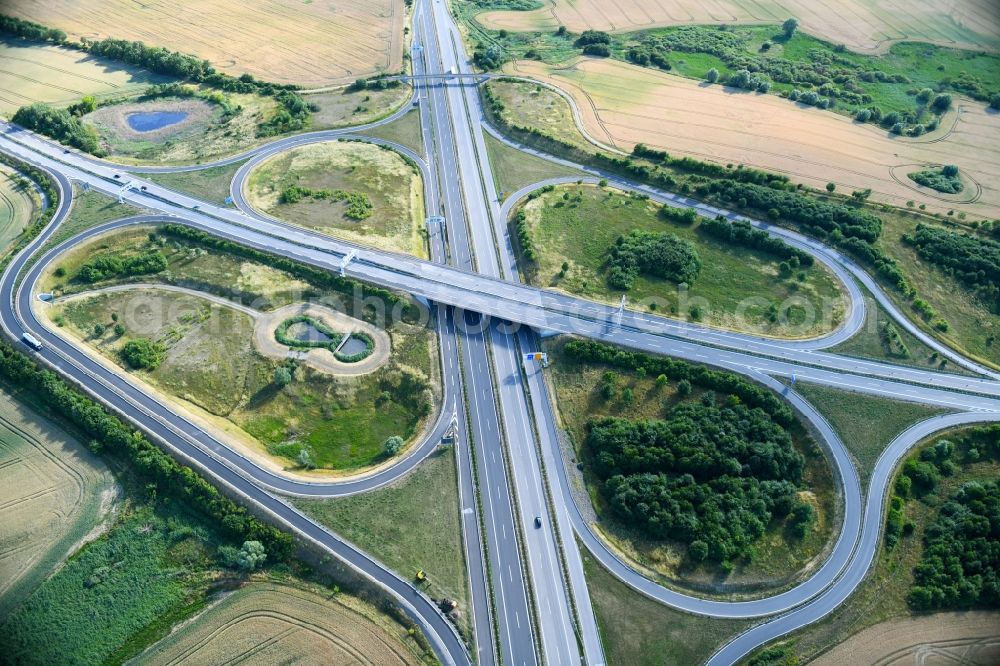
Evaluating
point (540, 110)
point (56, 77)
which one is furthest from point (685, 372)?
point (56, 77)

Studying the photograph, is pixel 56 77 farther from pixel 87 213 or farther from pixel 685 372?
pixel 685 372

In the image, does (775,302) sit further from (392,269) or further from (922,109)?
(922,109)

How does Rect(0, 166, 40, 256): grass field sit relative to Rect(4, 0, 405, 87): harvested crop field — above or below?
below

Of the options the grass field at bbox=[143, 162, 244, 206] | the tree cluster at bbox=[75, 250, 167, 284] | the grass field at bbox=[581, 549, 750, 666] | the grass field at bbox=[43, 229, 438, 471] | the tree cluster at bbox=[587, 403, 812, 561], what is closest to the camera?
the grass field at bbox=[581, 549, 750, 666]

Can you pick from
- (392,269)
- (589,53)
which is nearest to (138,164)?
(392,269)

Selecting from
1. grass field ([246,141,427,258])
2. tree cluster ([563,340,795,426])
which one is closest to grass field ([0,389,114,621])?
grass field ([246,141,427,258])

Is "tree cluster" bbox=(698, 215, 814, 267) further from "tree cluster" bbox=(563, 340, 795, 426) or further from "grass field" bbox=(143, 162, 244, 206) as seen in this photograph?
"grass field" bbox=(143, 162, 244, 206)

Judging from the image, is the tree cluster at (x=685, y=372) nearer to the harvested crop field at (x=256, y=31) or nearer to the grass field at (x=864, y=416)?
the grass field at (x=864, y=416)
